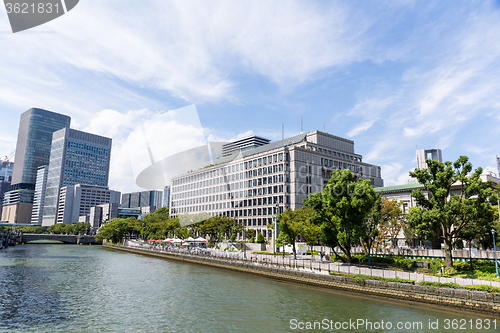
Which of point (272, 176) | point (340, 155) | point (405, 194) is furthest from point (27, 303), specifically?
point (340, 155)

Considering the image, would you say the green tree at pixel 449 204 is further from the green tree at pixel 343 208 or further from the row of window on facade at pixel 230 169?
the row of window on facade at pixel 230 169

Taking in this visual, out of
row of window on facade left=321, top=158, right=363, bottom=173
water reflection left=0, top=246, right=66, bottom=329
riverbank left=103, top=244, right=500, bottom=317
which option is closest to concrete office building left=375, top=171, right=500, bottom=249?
row of window on facade left=321, top=158, right=363, bottom=173

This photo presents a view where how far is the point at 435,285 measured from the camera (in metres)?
32.7

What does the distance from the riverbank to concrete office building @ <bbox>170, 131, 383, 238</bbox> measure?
57828mm

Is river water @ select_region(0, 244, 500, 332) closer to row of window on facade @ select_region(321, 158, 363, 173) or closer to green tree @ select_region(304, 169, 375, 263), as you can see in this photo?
green tree @ select_region(304, 169, 375, 263)

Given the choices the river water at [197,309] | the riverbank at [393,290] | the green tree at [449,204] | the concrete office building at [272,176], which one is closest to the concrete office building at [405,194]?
the green tree at [449,204]

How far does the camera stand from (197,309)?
102 feet

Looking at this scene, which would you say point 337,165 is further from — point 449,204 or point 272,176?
point 449,204

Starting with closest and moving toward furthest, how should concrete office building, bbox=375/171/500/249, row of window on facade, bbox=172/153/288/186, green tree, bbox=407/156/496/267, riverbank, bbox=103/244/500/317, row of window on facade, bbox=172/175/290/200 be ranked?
riverbank, bbox=103/244/500/317
green tree, bbox=407/156/496/267
concrete office building, bbox=375/171/500/249
row of window on facade, bbox=172/175/290/200
row of window on facade, bbox=172/153/288/186

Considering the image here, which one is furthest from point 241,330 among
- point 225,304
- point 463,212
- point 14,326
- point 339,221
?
point 463,212

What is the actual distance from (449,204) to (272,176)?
77.8m

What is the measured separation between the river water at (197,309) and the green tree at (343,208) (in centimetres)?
1088

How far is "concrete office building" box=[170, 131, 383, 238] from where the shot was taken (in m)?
114

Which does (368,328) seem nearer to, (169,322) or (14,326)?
(169,322)
